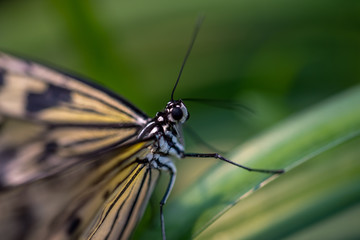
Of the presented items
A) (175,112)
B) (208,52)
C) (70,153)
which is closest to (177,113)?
(175,112)

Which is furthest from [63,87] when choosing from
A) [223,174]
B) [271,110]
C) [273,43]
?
[273,43]

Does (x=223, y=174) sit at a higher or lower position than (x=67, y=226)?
higher

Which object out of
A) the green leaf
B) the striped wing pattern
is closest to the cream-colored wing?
the striped wing pattern

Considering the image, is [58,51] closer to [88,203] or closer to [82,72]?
[82,72]

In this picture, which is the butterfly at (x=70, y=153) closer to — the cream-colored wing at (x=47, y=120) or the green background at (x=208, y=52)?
the cream-colored wing at (x=47, y=120)

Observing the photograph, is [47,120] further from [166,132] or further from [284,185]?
[284,185]

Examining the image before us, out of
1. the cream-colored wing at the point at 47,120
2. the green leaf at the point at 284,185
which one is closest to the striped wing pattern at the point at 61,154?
the cream-colored wing at the point at 47,120

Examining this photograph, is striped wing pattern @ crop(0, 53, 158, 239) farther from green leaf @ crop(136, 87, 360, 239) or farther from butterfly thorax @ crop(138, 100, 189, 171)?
green leaf @ crop(136, 87, 360, 239)
